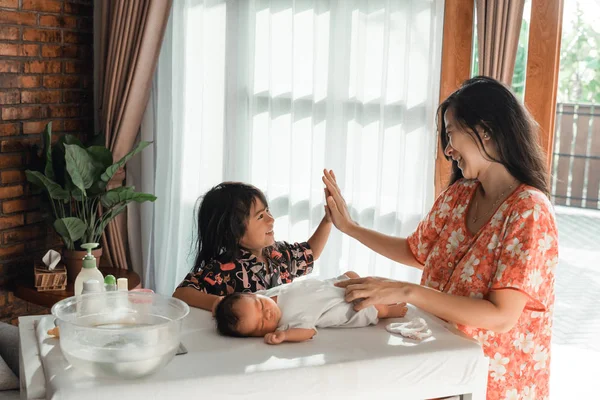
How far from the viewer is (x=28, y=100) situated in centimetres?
335

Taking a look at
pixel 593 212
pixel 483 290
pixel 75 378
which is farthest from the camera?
pixel 593 212

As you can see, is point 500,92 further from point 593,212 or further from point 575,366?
point 575,366

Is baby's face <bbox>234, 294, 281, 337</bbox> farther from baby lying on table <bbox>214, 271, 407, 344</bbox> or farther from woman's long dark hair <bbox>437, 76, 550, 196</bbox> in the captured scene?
woman's long dark hair <bbox>437, 76, 550, 196</bbox>

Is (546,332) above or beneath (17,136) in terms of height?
beneath

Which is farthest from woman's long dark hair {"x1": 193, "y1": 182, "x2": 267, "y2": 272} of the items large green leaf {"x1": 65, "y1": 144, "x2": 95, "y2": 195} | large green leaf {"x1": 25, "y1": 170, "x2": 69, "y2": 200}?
large green leaf {"x1": 25, "y1": 170, "x2": 69, "y2": 200}

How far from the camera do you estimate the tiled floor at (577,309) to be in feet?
10.7

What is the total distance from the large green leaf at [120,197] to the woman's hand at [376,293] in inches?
71.3

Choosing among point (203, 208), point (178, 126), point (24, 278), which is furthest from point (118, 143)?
point (203, 208)

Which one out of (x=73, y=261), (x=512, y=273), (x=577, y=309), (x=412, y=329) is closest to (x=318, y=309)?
(x=412, y=329)

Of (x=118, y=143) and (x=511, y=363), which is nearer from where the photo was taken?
(x=511, y=363)

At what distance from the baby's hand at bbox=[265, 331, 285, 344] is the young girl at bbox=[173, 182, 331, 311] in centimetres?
55

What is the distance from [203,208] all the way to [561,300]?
6.38 ft

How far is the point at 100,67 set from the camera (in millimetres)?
3670

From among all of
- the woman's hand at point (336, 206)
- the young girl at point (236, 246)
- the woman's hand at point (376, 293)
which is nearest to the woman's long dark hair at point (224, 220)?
the young girl at point (236, 246)
